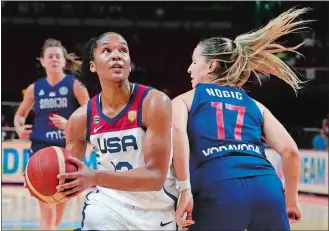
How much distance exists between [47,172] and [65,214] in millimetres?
4882

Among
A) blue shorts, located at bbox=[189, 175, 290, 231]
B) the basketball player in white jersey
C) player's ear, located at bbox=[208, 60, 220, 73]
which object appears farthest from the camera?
player's ear, located at bbox=[208, 60, 220, 73]

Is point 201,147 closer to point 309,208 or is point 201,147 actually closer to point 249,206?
point 249,206

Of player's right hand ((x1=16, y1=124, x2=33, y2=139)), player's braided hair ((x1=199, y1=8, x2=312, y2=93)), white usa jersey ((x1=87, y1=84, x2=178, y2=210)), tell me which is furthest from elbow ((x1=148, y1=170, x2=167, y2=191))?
player's right hand ((x1=16, y1=124, x2=33, y2=139))

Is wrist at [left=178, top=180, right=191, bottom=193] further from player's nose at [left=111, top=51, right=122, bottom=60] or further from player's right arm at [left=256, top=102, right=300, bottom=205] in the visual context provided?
player's nose at [left=111, top=51, right=122, bottom=60]

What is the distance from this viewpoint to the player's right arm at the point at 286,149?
336 cm

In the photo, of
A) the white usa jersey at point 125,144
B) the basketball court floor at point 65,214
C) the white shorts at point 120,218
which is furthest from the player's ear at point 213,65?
the basketball court floor at point 65,214

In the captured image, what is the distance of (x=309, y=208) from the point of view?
8.66 m

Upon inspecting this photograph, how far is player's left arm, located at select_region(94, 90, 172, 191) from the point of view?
106 inches

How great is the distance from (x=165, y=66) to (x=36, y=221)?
9.24 metres

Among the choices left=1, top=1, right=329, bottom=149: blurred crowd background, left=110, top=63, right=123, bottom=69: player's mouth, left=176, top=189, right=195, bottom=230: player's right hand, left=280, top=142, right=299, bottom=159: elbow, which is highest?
left=1, top=1, right=329, bottom=149: blurred crowd background

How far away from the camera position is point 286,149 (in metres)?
3.36

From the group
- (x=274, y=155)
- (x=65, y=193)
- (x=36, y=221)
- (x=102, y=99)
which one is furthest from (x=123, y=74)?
(x=274, y=155)

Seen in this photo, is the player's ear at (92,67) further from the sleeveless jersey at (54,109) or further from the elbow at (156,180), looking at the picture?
the sleeveless jersey at (54,109)

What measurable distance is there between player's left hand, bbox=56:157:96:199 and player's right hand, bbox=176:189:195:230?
2.02ft
